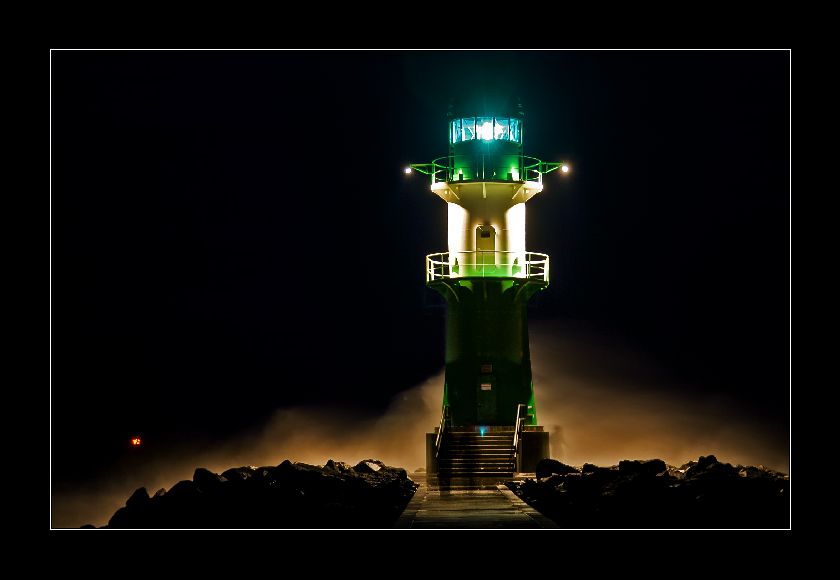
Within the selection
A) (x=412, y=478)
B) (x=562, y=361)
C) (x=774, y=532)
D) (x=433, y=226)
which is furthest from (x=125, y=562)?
(x=562, y=361)

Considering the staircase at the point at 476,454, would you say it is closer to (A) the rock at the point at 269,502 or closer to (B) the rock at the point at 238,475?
(A) the rock at the point at 269,502

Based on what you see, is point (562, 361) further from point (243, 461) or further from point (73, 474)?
point (73, 474)

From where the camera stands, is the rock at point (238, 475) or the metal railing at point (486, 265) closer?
the rock at point (238, 475)

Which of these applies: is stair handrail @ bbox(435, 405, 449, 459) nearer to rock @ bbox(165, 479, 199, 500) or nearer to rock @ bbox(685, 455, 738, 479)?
rock @ bbox(685, 455, 738, 479)

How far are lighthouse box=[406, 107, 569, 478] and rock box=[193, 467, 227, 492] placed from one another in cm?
654

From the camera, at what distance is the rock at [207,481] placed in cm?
1978

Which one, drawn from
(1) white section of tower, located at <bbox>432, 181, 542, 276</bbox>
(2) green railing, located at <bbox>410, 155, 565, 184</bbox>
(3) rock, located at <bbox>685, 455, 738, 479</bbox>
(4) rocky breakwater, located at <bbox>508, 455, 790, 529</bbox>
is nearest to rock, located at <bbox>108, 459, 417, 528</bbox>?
(4) rocky breakwater, located at <bbox>508, 455, 790, 529</bbox>

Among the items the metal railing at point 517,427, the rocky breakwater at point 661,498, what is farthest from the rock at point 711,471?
the metal railing at point 517,427

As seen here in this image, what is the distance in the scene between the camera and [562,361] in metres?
30.4

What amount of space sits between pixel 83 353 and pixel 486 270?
13.0 metres

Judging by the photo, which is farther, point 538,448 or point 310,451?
point 310,451

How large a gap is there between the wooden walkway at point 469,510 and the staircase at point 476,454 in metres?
1.74

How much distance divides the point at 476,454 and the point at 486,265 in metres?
3.45

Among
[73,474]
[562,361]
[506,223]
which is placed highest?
[506,223]
